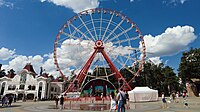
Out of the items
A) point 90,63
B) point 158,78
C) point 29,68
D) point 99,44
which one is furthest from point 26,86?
point 158,78

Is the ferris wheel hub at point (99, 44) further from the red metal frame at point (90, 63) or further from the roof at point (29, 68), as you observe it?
the roof at point (29, 68)

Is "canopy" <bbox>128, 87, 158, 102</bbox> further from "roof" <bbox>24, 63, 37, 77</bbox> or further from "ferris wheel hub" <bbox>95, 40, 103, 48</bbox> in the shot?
"roof" <bbox>24, 63, 37, 77</bbox>

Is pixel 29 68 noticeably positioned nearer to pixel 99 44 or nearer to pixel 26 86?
pixel 26 86

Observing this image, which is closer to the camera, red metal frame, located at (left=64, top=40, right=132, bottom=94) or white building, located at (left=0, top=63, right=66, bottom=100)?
red metal frame, located at (left=64, top=40, right=132, bottom=94)

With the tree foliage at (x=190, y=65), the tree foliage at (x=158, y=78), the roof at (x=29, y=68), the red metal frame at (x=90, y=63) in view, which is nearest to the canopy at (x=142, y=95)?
the red metal frame at (x=90, y=63)

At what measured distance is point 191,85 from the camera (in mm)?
55531

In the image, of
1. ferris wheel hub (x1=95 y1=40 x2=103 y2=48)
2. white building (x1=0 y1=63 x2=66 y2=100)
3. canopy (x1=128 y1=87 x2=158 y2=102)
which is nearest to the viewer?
canopy (x1=128 y1=87 x2=158 y2=102)

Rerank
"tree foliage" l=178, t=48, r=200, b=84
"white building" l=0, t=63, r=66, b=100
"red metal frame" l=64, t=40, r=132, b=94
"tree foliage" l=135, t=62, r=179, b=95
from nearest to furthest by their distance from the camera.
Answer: "red metal frame" l=64, t=40, r=132, b=94 < "tree foliage" l=178, t=48, r=200, b=84 < "white building" l=0, t=63, r=66, b=100 < "tree foliage" l=135, t=62, r=179, b=95

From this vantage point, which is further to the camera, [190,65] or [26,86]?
[26,86]

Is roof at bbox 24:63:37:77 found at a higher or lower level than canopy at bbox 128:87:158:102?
higher

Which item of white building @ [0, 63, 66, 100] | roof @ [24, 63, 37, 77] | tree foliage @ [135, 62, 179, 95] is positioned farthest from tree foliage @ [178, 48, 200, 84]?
roof @ [24, 63, 37, 77]

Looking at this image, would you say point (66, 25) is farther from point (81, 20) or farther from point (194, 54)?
point (194, 54)

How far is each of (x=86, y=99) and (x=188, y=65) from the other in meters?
34.2

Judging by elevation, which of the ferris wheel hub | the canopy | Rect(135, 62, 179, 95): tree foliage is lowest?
the canopy
